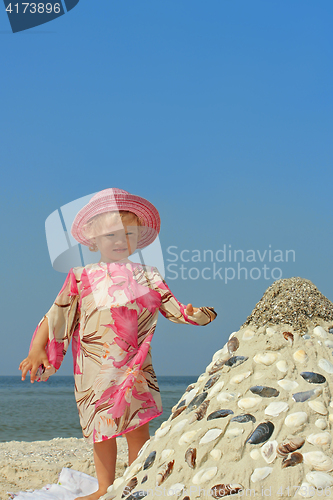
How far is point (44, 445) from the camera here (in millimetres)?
5129

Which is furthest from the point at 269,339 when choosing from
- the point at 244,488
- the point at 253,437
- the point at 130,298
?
the point at 130,298

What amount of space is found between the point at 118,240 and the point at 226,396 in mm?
1508

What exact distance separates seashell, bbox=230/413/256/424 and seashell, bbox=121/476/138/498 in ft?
2.02

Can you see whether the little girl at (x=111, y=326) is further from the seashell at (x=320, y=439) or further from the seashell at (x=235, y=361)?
the seashell at (x=320, y=439)

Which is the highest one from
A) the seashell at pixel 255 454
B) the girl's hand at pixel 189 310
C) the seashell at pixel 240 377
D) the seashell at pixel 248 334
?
the girl's hand at pixel 189 310

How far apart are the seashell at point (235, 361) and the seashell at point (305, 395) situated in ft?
0.98

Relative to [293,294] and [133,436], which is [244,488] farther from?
[133,436]

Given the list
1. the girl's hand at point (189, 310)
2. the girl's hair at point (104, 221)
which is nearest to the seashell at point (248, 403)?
the girl's hand at point (189, 310)

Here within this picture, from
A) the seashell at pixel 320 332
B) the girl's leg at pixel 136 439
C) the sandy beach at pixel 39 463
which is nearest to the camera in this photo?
the seashell at pixel 320 332

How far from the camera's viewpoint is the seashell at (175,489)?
1.75m

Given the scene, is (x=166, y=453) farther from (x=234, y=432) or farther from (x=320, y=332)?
(x=320, y=332)

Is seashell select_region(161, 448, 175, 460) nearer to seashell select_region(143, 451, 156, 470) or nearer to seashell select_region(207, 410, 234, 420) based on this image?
seashell select_region(143, 451, 156, 470)

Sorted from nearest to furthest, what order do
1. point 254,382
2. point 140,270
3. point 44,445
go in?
point 254,382
point 140,270
point 44,445

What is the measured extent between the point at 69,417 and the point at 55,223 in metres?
9.66
